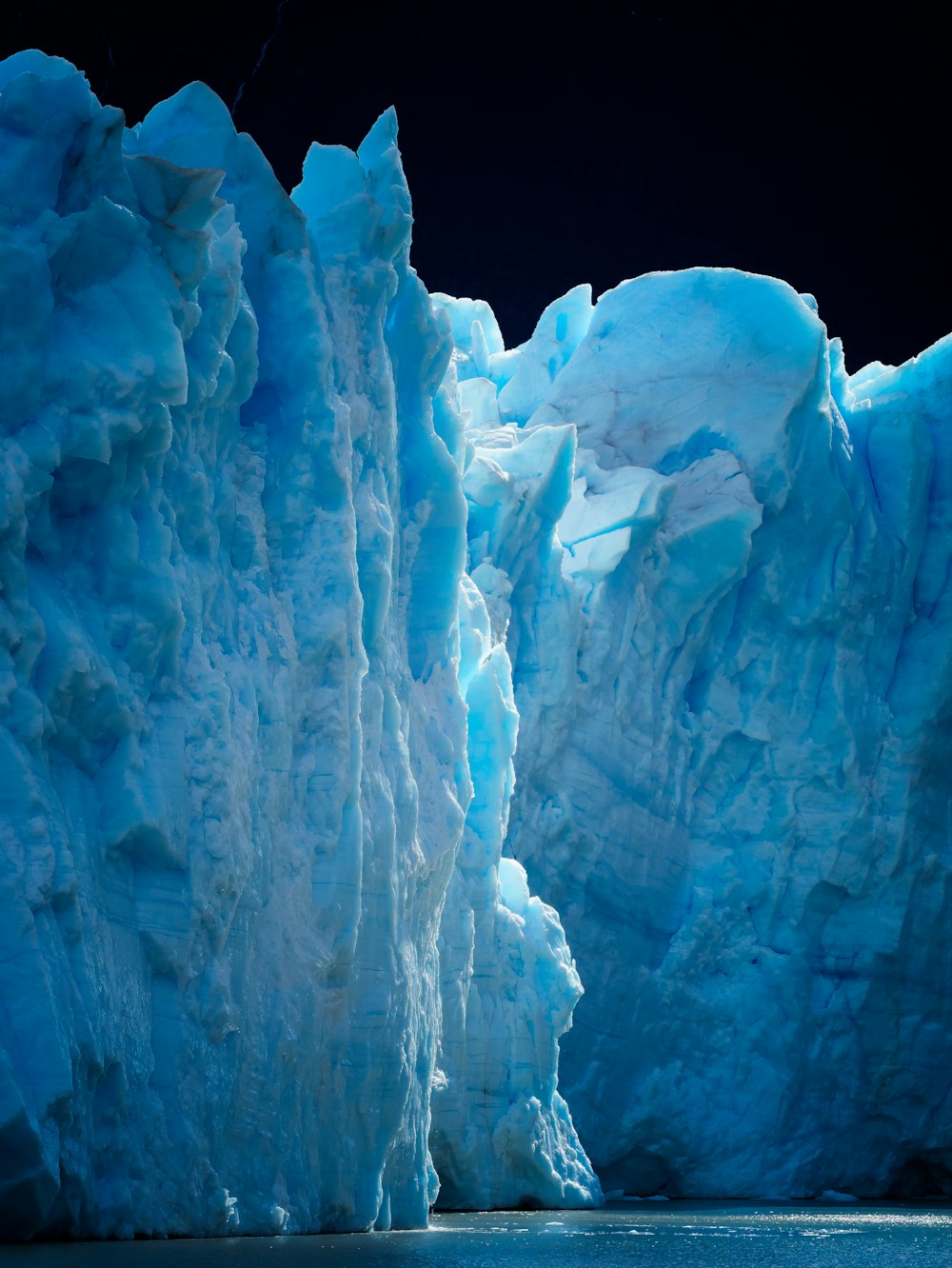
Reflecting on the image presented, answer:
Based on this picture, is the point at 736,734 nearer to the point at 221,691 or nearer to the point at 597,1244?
the point at 597,1244

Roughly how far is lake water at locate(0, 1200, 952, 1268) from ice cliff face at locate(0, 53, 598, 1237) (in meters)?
0.37

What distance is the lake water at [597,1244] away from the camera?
8.78m

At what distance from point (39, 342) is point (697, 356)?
1225 centimetres

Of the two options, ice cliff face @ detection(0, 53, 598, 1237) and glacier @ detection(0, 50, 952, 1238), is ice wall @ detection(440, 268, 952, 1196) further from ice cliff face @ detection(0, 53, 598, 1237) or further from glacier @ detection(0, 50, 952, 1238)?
ice cliff face @ detection(0, 53, 598, 1237)

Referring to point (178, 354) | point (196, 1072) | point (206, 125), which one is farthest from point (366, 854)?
point (206, 125)

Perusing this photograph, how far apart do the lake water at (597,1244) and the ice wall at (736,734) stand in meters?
2.15

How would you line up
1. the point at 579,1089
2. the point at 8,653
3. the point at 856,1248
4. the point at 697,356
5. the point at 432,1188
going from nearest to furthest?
the point at 8,653, the point at 856,1248, the point at 432,1188, the point at 579,1089, the point at 697,356

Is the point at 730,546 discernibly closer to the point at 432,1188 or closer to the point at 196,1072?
the point at 432,1188

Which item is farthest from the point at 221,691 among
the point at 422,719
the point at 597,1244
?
the point at 597,1244

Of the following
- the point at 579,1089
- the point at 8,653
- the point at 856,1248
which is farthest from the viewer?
the point at 579,1089

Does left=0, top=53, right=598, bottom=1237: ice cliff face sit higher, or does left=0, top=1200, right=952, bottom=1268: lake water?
left=0, top=53, right=598, bottom=1237: ice cliff face

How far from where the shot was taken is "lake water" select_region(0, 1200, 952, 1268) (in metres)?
8.78

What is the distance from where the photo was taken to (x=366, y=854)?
12555mm

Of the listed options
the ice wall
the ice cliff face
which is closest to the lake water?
the ice cliff face
